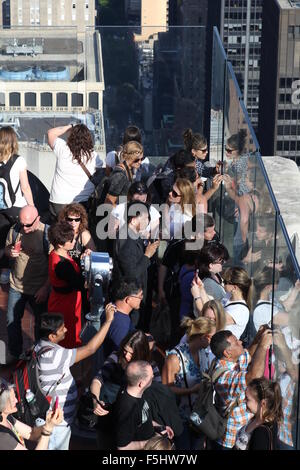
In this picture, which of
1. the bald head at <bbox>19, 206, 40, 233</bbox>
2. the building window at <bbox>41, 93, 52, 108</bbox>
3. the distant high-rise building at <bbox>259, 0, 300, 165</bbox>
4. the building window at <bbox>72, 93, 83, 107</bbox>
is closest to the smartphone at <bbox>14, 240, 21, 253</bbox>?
the bald head at <bbox>19, 206, 40, 233</bbox>

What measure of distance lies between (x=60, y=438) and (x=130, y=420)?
20.4 inches

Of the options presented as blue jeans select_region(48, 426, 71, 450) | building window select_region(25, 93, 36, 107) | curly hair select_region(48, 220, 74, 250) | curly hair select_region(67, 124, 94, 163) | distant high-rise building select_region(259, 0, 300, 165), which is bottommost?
distant high-rise building select_region(259, 0, 300, 165)

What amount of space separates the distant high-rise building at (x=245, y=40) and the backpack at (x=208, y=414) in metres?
140

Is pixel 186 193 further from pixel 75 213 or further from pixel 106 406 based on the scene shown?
pixel 106 406

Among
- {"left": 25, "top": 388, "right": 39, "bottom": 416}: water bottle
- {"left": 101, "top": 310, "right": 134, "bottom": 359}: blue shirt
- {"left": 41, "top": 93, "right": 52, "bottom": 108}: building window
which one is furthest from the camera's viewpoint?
{"left": 41, "top": 93, "right": 52, "bottom": 108}: building window

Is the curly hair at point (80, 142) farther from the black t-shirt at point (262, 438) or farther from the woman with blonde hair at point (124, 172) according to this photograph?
the black t-shirt at point (262, 438)

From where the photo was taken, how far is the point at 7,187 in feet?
35.3

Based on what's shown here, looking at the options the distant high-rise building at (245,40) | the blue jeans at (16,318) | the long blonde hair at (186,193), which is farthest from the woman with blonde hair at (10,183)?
the distant high-rise building at (245,40)

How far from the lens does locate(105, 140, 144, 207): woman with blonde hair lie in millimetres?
10922

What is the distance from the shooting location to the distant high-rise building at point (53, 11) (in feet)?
562

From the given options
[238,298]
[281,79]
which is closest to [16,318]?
[238,298]

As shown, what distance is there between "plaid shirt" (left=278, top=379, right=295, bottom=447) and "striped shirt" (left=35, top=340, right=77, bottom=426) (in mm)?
1609

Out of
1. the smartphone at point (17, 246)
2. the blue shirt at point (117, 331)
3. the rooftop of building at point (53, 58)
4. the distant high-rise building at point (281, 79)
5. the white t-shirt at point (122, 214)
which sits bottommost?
the distant high-rise building at point (281, 79)

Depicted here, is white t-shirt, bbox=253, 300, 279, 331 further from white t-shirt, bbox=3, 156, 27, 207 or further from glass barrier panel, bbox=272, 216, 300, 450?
white t-shirt, bbox=3, 156, 27, 207
